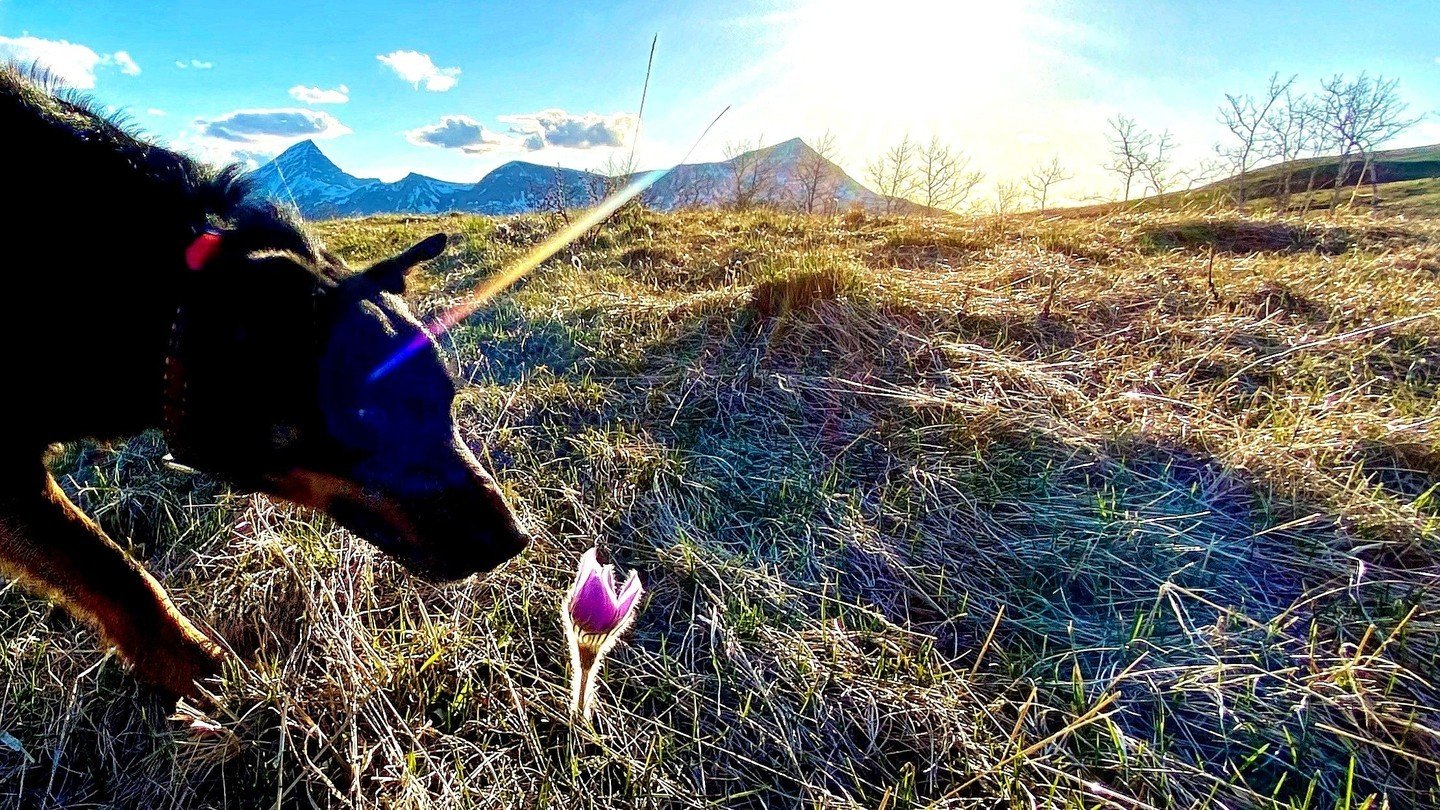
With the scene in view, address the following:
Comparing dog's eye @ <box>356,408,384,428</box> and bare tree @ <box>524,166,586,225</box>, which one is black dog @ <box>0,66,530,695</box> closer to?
dog's eye @ <box>356,408,384,428</box>

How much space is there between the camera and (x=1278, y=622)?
193cm

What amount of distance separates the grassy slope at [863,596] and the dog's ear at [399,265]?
41.3 inches

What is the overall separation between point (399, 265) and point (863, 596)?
228 centimetres

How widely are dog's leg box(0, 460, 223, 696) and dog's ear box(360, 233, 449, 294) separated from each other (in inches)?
48.6

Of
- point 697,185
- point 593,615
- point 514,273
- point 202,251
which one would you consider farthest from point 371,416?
point 697,185

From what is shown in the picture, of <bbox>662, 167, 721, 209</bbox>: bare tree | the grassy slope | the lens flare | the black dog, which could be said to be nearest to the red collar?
the black dog

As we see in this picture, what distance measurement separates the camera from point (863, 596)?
88.4 inches

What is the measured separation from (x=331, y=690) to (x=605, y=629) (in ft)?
3.17

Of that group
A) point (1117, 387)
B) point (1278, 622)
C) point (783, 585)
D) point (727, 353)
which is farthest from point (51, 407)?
point (1117, 387)

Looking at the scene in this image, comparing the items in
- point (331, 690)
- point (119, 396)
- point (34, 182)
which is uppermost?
point (34, 182)

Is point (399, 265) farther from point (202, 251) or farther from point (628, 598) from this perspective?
point (628, 598)

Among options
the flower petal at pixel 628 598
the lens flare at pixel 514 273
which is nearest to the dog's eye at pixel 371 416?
the lens flare at pixel 514 273

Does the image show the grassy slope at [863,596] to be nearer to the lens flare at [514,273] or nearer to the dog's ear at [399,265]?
the lens flare at [514,273]

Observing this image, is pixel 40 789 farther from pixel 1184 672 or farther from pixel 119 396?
pixel 1184 672
